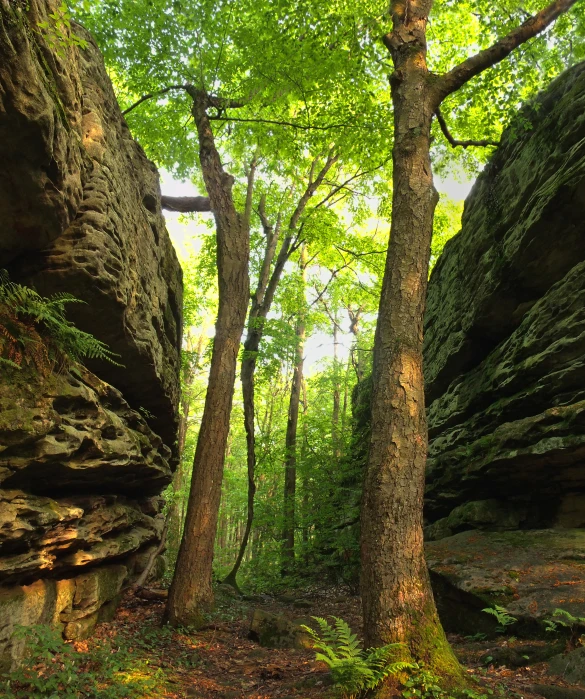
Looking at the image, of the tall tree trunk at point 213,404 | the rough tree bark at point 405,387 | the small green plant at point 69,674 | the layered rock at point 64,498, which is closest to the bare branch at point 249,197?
the tall tree trunk at point 213,404

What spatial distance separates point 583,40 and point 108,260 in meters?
9.93

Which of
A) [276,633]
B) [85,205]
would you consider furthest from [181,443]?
[85,205]

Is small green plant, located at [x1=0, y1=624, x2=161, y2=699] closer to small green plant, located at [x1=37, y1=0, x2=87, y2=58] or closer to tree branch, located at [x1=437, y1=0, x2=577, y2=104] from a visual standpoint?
small green plant, located at [x1=37, y1=0, x2=87, y2=58]

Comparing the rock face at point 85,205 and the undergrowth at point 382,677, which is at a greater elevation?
the rock face at point 85,205

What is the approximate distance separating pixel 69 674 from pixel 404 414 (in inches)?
158

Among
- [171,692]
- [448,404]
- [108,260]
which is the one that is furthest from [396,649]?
[448,404]

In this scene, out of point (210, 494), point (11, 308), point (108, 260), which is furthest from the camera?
point (210, 494)

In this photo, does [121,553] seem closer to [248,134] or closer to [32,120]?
[32,120]

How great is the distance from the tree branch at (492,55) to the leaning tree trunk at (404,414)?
36 cm

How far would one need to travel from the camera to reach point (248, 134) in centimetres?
1155

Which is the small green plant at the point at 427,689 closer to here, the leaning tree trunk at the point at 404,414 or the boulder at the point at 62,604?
the leaning tree trunk at the point at 404,414

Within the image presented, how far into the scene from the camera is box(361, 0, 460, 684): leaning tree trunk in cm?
379

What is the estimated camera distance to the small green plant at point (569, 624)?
433 cm

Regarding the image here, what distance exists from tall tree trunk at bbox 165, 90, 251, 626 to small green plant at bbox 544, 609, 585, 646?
200 inches
